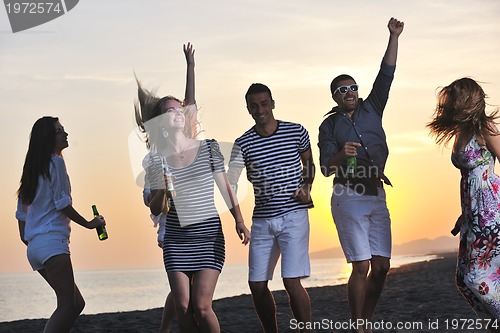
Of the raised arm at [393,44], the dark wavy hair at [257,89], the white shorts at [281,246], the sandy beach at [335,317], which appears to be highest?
the raised arm at [393,44]

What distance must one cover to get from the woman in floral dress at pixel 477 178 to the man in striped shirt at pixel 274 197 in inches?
53.4

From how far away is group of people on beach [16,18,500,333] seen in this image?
24.4 feet

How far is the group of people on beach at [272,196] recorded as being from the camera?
7438 mm

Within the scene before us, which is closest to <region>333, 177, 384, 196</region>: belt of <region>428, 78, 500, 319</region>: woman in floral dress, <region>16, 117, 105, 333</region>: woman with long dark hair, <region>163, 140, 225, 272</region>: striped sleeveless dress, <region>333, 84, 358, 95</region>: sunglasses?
<region>333, 84, 358, 95</region>: sunglasses

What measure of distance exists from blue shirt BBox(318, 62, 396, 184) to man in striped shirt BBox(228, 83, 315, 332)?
33 centimetres

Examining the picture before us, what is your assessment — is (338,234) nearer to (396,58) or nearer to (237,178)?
(237,178)

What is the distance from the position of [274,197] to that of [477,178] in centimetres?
179

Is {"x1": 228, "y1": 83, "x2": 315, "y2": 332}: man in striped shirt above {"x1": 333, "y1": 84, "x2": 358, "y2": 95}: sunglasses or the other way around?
the other way around

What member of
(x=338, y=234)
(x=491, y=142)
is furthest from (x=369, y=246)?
(x=491, y=142)

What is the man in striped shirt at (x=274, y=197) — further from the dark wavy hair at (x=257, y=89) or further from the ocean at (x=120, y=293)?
the ocean at (x=120, y=293)

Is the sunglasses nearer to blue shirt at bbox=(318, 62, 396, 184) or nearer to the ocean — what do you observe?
blue shirt at bbox=(318, 62, 396, 184)

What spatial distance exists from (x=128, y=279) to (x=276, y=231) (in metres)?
39.9

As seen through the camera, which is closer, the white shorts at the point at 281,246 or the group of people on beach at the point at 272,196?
the group of people on beach at the point at 272,196

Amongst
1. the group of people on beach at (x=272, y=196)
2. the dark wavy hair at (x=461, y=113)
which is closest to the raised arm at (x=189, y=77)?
the group of people on beach at (x=272, y=196)
